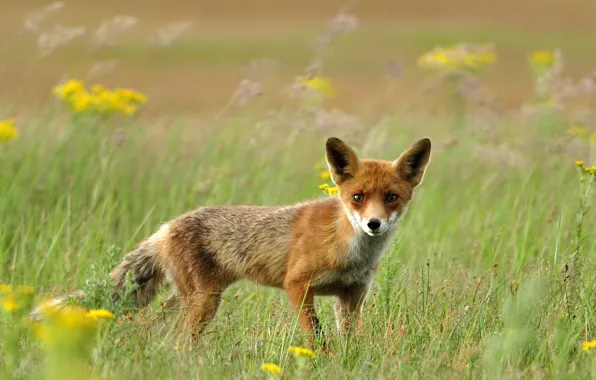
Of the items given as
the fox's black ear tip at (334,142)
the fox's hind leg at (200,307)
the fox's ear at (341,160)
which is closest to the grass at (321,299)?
the fox's hind leg at (200,307)

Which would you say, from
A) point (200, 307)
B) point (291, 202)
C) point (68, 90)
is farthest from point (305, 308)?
point (68, 90)

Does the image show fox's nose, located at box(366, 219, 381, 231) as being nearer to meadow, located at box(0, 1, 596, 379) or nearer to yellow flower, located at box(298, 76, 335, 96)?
meadow, located at box(0, 1, 596, 379)

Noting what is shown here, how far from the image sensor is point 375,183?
19.7 ft

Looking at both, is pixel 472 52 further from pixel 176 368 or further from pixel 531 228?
pixel 176 368

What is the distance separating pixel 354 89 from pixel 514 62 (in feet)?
34.9

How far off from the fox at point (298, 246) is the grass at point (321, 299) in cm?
18

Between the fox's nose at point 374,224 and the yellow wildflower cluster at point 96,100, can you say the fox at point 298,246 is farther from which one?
the yellow wildflower cluster at point 96,100

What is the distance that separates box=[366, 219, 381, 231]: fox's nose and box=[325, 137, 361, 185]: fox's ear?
0.63m

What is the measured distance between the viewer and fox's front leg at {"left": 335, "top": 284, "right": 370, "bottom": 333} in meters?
6.09

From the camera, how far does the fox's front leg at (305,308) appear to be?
566cm

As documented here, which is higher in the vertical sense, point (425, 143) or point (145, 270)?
point (425, 143)

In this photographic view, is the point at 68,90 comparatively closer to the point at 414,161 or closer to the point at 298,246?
the point at 298,246

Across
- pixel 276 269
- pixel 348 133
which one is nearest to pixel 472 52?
pixel 348 133

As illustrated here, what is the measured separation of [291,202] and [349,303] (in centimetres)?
282
